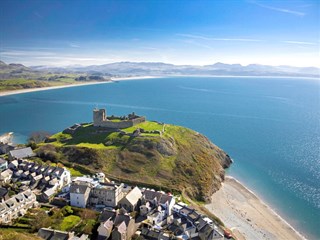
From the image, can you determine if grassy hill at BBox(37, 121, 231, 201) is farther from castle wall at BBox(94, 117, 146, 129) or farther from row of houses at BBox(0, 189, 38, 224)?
row of houses at BBox(0, 189, 38, 224)

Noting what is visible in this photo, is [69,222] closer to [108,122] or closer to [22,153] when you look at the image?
[22,153]

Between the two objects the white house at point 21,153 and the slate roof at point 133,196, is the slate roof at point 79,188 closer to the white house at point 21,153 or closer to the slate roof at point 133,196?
the slate roof at point 133,196

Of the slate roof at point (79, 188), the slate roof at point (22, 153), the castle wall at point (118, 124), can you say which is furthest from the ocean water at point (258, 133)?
the slate roof at point (79, 188)

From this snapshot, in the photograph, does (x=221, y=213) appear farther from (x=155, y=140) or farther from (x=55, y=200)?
(x=55, y=200)

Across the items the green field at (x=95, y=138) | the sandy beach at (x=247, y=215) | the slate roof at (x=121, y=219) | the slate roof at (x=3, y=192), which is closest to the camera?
the slate roof at (x=121, y=219)

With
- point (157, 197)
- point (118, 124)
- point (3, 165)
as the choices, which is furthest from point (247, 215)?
point (3, 165)

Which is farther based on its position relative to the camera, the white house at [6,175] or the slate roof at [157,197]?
the white house at [6,175]

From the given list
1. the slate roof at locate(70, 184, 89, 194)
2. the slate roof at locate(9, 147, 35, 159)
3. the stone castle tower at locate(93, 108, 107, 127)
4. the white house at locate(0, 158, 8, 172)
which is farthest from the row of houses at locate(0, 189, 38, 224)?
the stone castle tower at locate(93, 108, 107, 127)

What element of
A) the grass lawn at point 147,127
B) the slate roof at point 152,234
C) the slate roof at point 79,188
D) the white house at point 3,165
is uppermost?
the grass lawn at point 147,127

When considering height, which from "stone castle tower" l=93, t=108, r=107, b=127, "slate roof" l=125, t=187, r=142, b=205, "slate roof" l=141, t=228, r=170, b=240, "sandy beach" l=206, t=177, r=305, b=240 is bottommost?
"sandy beach" l=206, t=177, r=305, b=240
